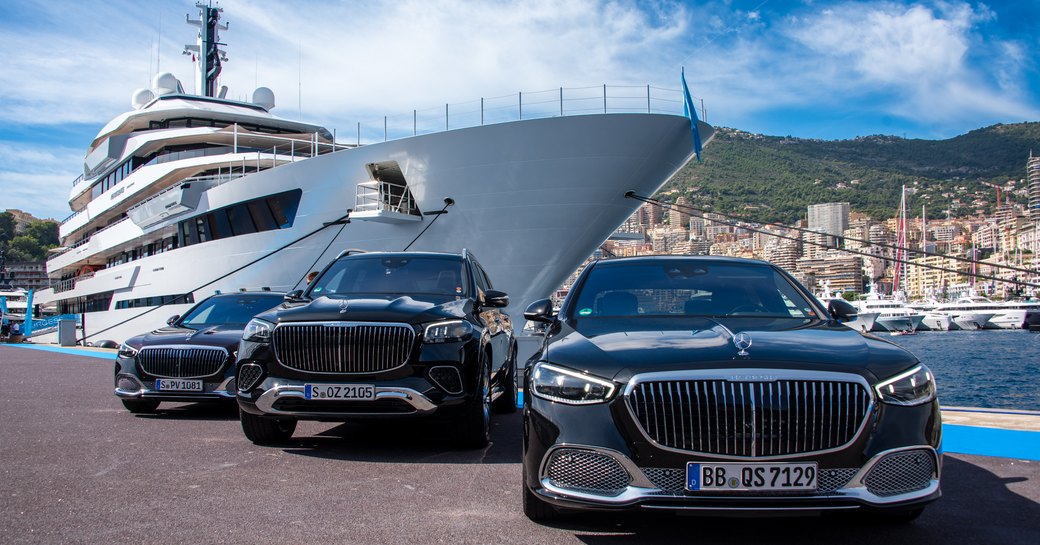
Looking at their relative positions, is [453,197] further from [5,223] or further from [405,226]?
[5,223]

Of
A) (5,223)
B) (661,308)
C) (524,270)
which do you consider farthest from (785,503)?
(5,223)

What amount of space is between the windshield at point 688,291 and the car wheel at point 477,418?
1.31 meters

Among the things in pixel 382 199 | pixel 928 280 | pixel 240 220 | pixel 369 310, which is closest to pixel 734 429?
pixel 369 310

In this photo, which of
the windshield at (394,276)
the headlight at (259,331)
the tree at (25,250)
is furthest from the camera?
the tree at (25,250)

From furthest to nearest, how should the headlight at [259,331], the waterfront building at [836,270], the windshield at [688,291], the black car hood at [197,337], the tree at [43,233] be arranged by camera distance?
1. the tree at [43,233]
2. the waterfront building at [836,270]
3. the black car hood at [197,337]
4. the headlight at [259,331]
5. the windshield at [688,291]

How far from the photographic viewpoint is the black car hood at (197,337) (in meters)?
7.42

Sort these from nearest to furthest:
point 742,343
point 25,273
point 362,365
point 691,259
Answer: point 742,343 < point 691,259 < point 362,365 < point 25,273

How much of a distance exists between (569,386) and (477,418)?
2.37 metres

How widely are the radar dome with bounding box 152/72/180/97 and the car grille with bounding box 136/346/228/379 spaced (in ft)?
99.7

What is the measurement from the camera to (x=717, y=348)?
332cm

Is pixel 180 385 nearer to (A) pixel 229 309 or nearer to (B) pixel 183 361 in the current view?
(B) pixel 183 361

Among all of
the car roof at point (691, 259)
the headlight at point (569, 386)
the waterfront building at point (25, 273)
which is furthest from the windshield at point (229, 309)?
the waterfront building at point (25, 273)

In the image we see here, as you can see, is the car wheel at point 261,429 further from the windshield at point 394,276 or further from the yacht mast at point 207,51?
the yacht mast at point 207,51

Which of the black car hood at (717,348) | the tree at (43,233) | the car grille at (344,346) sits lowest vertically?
the car grille at (344,346)
